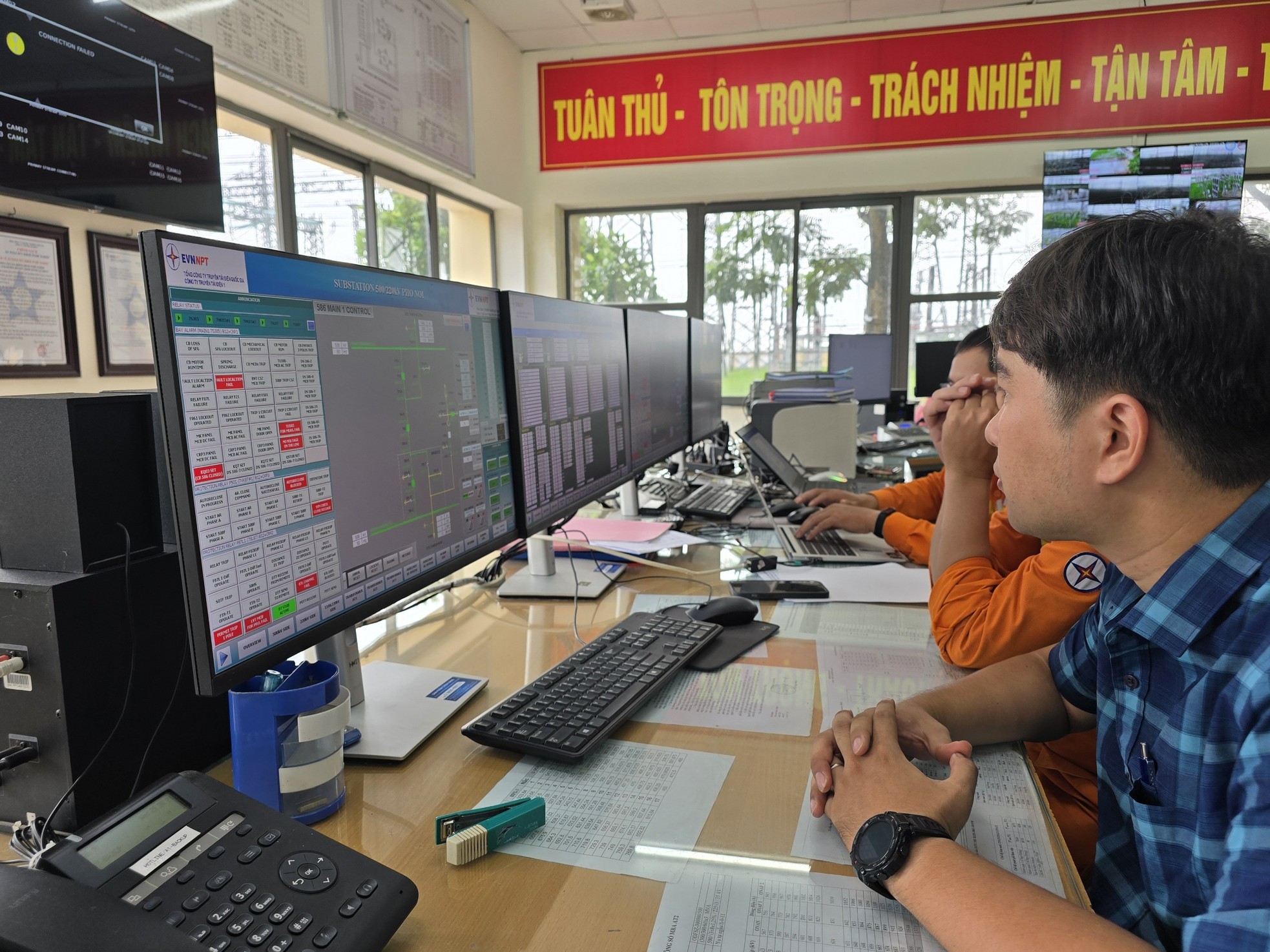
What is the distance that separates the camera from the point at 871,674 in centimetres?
107

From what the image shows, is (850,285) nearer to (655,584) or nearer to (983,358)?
(983,358)

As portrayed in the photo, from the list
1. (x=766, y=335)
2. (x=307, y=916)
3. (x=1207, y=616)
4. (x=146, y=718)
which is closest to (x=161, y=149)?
(x=146, y=718)

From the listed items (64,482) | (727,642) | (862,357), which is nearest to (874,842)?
(727,642)

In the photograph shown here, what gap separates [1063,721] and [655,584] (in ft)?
2.44

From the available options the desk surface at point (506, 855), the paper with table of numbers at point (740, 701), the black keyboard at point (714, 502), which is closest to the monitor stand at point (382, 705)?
the desk surface at point (506, 855)

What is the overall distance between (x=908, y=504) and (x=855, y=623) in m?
1.00

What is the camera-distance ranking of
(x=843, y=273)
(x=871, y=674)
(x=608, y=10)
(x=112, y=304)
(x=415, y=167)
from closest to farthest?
A: (x=871, y=674), (x=112, y=304), (x=415, y=167), (x=608, y=10), (x=843, y=273)

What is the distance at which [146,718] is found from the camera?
2.52ft

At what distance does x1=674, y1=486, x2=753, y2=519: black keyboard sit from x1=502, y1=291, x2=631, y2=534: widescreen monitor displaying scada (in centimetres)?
43

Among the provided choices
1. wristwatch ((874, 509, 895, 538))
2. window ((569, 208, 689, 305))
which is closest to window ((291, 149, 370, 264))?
window ((569, 208, 689, 305))

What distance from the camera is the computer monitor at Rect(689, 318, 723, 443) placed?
262 centimetres

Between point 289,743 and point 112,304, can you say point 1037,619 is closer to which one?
point 289,743

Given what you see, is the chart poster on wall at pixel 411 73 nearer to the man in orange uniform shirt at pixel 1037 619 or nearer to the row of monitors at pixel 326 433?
the row of monitors at pixel 326 433

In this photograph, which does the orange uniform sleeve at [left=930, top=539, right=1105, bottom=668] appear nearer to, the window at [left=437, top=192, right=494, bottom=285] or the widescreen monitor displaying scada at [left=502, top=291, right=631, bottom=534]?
the widescreen monitor displaying scada at [left=502, top=291, right=631, bottom=534]
